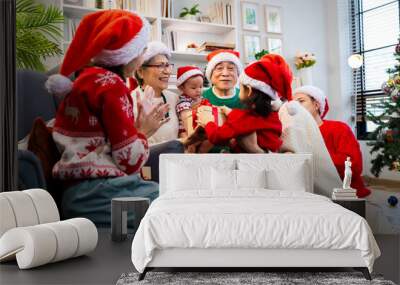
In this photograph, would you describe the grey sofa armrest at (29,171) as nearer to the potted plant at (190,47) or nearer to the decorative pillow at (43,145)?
the decorative pillow at (43,145)

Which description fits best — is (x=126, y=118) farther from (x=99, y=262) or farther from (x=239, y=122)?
(x=99, y=262)

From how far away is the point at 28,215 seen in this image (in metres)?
4.07

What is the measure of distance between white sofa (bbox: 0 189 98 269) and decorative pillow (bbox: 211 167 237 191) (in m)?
1.24

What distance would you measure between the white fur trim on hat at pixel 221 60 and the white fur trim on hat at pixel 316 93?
0.69m

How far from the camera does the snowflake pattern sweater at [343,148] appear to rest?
5379 mm

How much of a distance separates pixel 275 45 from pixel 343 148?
131 cm

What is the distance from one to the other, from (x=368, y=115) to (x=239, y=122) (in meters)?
1.35

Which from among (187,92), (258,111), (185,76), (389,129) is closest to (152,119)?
(187,92)

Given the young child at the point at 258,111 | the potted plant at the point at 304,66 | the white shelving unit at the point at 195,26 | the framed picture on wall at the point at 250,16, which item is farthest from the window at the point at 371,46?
the white shelving unit at the point at 195,26

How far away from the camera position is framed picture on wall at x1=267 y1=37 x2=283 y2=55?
214 inches

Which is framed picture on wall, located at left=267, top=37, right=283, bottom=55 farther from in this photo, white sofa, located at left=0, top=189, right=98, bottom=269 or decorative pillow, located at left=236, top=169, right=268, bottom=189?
white sofa, located at left=0, top=189, right=98, bottom=269

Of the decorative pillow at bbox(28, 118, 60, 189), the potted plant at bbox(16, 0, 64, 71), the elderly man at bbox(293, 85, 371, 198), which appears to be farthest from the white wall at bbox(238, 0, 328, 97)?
the decorative pillow at bbox(28, 118, 60, 189)

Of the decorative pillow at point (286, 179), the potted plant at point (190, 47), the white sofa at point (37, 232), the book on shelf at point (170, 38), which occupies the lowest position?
the white sofa at point (37, 232)

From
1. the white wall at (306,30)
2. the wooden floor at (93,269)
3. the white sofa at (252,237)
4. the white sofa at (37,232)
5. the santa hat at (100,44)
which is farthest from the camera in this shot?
the white wall at (306,30)
